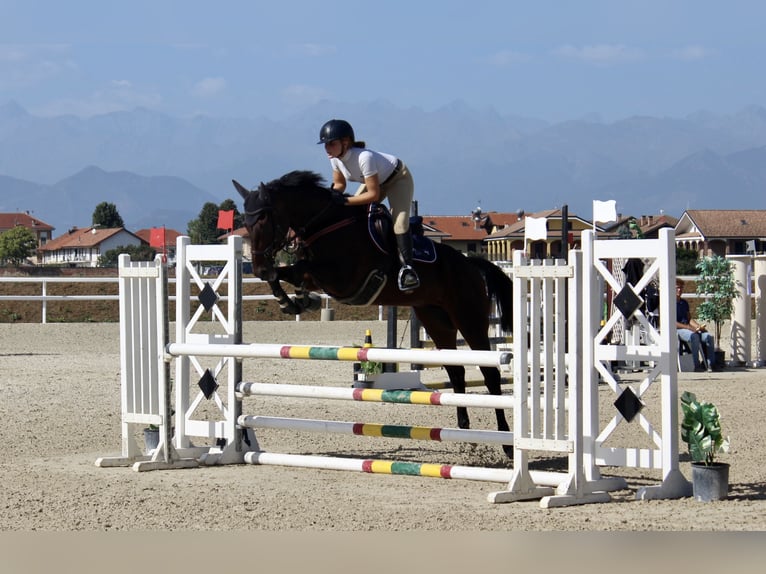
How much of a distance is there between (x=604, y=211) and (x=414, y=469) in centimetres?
609

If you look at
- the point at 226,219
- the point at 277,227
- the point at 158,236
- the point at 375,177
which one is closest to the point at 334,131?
the point at 375,177

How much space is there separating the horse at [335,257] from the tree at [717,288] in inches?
333

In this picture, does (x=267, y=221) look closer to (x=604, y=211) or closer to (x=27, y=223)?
(x=604, y=211)

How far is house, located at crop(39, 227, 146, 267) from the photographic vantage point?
427 ft

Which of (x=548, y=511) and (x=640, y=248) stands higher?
(x=640, y=248)

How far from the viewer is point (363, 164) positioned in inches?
301

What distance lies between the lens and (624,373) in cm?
1419

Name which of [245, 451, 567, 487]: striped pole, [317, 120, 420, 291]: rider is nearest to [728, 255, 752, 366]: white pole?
[317, 120, 420, 291]: rider

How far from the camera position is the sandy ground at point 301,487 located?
5547 mm

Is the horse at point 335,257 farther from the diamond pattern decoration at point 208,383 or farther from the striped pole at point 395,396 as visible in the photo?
the diamond pattern decoration at point 208,383

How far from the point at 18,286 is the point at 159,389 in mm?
36304

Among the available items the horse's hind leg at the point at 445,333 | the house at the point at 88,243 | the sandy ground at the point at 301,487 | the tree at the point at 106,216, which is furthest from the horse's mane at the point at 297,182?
the tree at the point at 106,216

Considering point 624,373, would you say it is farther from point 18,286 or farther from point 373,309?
point 18,286

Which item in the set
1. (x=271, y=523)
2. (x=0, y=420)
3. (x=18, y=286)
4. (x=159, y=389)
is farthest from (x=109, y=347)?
(x=18, y=286)
